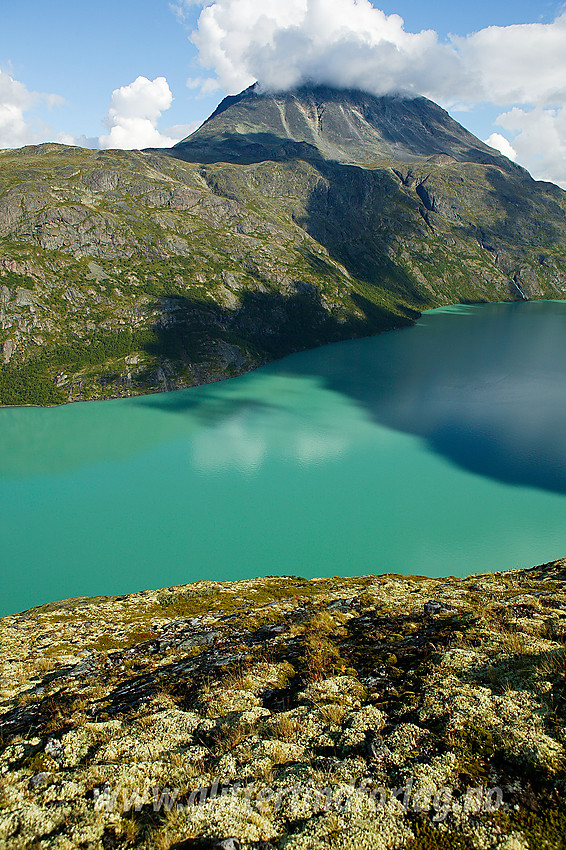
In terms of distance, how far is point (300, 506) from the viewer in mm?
58156

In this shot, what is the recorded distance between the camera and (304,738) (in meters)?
9.04

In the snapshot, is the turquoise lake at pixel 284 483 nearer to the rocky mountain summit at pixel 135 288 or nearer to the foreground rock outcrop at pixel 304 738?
the rocky mountain summit at pixel 135 288

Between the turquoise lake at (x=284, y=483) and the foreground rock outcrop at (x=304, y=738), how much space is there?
3223 centimetres

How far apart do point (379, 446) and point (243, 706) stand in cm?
6656

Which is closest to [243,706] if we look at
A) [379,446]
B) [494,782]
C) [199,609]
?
[494,782]

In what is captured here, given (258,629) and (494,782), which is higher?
(494,782)

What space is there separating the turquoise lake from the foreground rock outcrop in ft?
106

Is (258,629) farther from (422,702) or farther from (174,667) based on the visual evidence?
(422,702)

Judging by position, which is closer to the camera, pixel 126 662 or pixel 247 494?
pixel 126 662

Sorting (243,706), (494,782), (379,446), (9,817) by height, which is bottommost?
(379,446)

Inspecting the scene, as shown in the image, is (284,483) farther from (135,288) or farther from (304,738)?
(135,288)

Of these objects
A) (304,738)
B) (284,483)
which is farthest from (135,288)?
(304,738)

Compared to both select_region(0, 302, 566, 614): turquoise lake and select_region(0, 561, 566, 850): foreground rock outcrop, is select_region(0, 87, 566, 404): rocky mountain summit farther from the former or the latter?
select_region(0, 561, 566, 850): foreground rock outcrop

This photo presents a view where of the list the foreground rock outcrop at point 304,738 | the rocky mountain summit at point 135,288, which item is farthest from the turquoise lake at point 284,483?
the foreground rock outcrop at point 304,738
